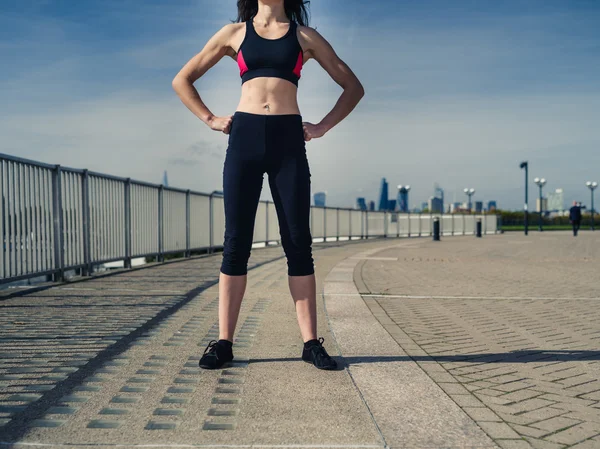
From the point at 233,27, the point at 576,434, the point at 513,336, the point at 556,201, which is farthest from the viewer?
the point at 556,201

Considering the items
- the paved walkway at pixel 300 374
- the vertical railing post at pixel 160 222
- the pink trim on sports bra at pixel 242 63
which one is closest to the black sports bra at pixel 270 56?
the pink trim on sports bra at pixel 242 63

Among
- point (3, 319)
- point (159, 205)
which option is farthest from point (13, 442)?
point (159, 205)

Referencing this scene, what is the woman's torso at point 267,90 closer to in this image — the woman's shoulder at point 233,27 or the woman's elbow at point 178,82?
the woman's shoulder at point 233,27

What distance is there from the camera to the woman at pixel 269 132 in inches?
141

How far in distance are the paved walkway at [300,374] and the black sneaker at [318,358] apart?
0.07 m

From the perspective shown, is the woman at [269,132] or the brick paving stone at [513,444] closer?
the brick paving stone at [513,444]

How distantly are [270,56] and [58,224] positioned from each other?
18.3ft

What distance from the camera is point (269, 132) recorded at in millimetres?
3562

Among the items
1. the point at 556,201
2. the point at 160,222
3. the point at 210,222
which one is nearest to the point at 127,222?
the point at 160,222

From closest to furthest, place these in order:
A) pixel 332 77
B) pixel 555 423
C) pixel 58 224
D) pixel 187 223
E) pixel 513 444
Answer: pixel 513 444, pixel 555 423, pixel 332 77, pixel 58 224, pixel 187 223

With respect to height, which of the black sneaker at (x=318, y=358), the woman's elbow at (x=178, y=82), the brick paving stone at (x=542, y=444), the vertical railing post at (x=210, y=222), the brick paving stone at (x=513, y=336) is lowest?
the brick paving stone at (x=513, y=336)

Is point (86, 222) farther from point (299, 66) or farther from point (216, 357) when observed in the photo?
point (299, 66)

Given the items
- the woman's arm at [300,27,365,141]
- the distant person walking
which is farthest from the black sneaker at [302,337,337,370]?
the distant person walking

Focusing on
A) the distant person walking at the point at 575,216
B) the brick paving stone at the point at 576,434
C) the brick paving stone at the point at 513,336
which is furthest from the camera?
the distant person walking at the point at 575,216
